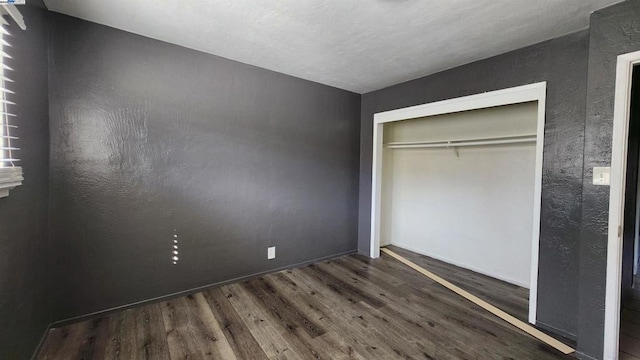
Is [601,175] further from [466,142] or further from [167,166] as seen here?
[167,166]

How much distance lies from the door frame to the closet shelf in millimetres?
1008

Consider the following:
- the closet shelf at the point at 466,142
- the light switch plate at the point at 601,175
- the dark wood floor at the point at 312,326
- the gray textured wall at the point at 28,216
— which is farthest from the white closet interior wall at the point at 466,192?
the gray textured wall at the point at 28,216

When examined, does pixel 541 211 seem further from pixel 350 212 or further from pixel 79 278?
pixel 79 278

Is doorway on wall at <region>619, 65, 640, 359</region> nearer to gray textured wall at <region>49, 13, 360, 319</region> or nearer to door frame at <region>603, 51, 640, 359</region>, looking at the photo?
door frame at <region>603, 51, 640, 359</region>

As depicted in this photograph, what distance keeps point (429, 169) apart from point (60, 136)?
4.07 metres

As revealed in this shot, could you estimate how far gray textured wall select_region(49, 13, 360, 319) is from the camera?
2066 mm

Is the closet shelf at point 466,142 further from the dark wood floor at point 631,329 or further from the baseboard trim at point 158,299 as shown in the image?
the baseboard trim at point 158,299

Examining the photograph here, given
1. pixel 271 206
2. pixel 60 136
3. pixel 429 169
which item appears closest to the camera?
pixel 60 136

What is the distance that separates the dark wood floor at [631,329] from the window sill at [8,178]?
3.83 metres

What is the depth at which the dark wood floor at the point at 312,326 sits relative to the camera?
6.16ft

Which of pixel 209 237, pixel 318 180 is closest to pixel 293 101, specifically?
pixel 318 180

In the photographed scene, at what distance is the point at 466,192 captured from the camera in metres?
3.47

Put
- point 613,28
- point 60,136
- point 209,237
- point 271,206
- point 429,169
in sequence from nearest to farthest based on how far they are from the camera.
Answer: point 613,28
point 60,136
point 209,237
point 271,206
point 429,169

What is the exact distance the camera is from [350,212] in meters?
3.97
